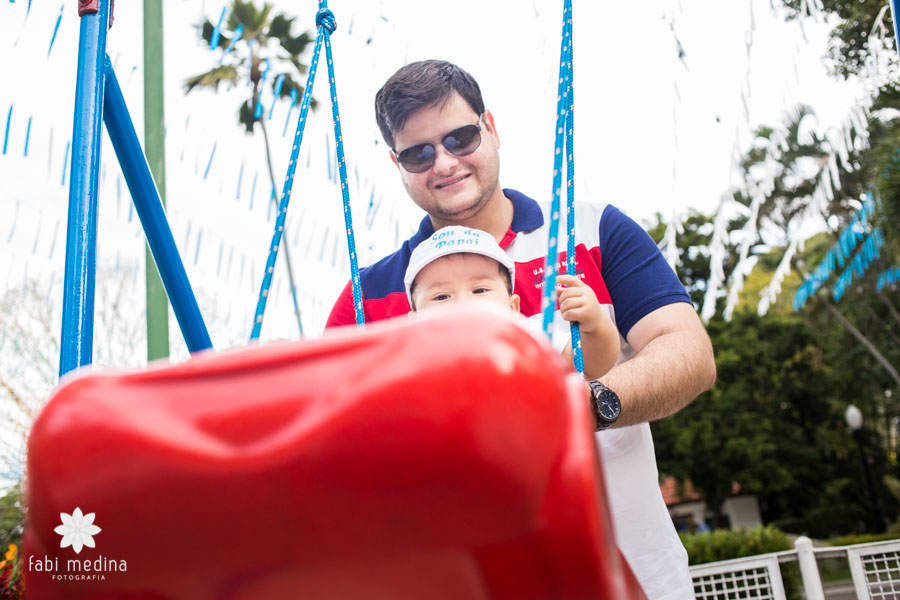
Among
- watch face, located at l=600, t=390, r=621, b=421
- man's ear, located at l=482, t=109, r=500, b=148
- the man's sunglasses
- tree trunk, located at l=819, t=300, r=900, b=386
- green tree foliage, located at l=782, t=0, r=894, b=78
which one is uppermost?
green tree foliage, located at l=782, t=0, r=894, b=78

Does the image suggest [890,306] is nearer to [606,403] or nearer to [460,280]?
[460,280]

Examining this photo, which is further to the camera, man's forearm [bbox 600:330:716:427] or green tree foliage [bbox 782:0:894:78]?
green tree foliage [bbox 782:0:894:78]

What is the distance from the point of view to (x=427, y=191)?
194 cm

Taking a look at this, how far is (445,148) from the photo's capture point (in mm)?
1881

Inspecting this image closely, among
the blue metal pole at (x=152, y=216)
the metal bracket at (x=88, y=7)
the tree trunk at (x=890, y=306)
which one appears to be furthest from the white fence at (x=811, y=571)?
the tree trunk at (x=890, y=306)

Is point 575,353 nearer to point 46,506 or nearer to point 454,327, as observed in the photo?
point 454,327

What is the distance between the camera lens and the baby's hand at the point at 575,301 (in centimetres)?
133

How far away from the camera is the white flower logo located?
61 cm

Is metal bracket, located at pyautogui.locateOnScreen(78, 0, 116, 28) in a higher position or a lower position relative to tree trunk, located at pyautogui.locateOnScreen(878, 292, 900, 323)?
lower

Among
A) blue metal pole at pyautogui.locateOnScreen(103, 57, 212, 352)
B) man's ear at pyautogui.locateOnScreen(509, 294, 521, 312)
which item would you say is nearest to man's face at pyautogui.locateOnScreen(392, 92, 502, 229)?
man's ear at pyautogui.locateOnScreen(509, 294, 521, 312)

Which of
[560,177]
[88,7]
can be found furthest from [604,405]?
[88,7]

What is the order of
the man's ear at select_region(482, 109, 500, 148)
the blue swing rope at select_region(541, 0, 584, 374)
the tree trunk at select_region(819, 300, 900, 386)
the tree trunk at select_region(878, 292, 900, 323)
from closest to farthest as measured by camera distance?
the blue swing rope at select_region(541, 0, 584, 374) → the man's ear at select_region(482, 109, 500, 148) → the tree trunk at select_region(819, 300, 900, 386) → the tree trunk at select_region(878, 292, 900, 323)

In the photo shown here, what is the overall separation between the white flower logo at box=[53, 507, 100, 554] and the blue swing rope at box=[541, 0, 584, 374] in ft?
1.61
